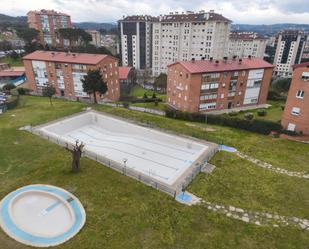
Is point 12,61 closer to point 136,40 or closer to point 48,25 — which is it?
point 48,25

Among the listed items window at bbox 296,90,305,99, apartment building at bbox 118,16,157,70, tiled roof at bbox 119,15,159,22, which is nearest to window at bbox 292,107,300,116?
window at bbox 296,90,305,99

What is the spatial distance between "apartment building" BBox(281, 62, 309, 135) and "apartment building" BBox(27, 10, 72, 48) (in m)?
87.7

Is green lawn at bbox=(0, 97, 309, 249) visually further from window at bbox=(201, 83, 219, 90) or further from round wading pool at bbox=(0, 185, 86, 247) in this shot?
window at bbox=(201, 83, 219, 90)

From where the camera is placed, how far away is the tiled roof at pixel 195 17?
6856 cm

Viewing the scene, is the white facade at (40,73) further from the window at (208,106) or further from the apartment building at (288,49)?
the apartment building at (288,49)

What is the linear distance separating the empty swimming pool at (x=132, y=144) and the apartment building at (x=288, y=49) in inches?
3757

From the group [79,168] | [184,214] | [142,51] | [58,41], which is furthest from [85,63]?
[58,41]

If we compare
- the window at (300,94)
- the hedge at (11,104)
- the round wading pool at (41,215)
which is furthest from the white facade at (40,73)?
the window at (300,94)

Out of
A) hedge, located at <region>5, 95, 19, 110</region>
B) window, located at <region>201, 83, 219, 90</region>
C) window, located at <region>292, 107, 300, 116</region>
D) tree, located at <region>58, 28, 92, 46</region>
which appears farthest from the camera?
tree, located at <region>58, 28, 92, 46</region>

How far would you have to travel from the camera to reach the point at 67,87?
48.3 meters

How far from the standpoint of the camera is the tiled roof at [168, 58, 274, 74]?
3622 cm

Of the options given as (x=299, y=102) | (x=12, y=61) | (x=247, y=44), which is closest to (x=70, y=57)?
(x=299, y=102)

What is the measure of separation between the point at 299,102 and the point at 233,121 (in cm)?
816

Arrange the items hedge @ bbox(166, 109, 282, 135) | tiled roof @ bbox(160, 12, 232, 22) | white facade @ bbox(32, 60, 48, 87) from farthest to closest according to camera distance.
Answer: tiled roof @ bbox(160, 12, 232, 22) → white facade @ bbox(32, 60, 48, 87) → hedge @ bbox(166, 109, 282, 135)
